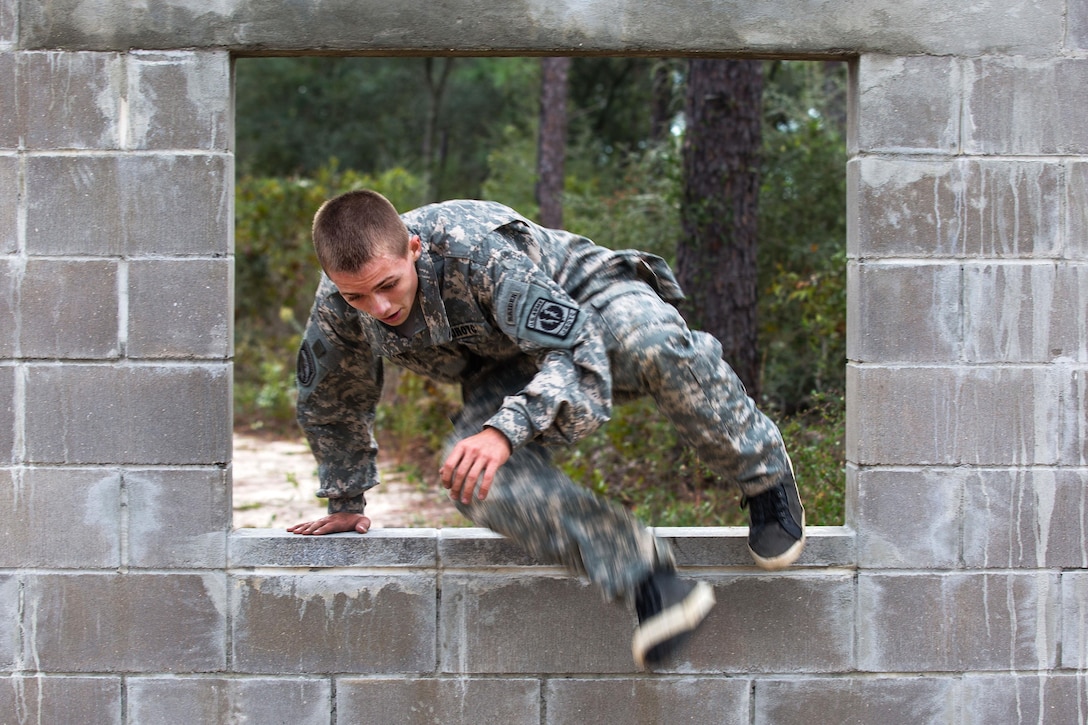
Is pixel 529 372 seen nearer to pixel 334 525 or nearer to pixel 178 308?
pixel 334 525

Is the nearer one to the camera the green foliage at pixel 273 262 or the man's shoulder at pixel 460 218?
the man's shoulder at pixel 460 218

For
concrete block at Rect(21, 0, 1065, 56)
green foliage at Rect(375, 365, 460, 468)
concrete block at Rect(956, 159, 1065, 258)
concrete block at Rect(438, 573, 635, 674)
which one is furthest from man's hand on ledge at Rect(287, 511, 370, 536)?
green foliage at Rect(375, 365, 460, 468)

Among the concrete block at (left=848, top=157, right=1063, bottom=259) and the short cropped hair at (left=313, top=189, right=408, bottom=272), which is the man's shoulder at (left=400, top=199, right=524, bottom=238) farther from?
the concrete block at (left=848, top=157, right=1063, bottom=259)

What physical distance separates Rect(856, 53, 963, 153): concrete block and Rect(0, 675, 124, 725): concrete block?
2.73 metres

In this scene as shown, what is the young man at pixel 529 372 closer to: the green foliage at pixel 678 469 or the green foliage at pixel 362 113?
the green foliage at pixel 678 469

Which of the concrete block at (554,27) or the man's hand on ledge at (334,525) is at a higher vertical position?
the concrete block at (554,27)

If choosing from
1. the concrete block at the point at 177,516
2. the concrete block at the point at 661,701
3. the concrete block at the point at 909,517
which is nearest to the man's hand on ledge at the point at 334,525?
the concrete block at the point at 177,516

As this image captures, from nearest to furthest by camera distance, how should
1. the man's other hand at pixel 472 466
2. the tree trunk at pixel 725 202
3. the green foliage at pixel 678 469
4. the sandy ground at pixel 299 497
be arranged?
the man's other hand at pixel 472 466 → the green foliage at pixel 678 469 → the sandy ground at pixel 299 497 → the tree trunk at pixel 725 202

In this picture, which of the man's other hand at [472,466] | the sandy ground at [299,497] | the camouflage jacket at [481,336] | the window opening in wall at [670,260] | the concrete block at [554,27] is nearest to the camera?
the man's other hand at [472,466]

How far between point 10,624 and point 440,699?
4.21 feet

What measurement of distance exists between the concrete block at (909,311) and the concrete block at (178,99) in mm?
1923

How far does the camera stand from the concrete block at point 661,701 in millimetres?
3211

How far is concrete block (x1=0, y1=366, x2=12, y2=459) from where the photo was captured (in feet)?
10.3

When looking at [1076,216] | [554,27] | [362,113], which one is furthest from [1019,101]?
[362,113]
